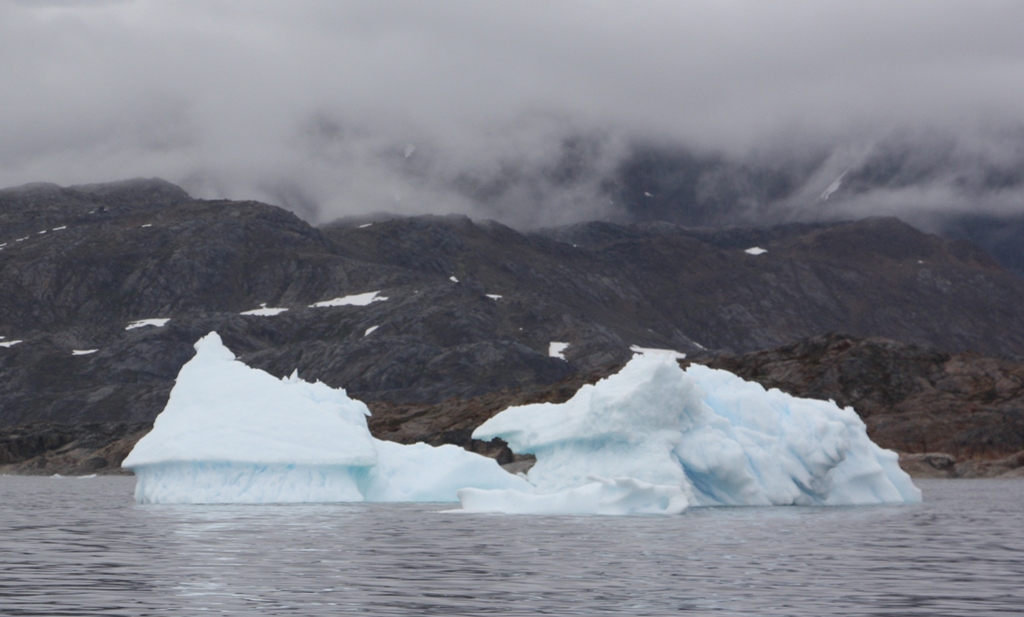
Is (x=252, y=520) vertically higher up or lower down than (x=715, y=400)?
lower down

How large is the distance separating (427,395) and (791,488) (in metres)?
127

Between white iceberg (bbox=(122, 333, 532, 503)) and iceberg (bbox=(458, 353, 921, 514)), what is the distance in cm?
523

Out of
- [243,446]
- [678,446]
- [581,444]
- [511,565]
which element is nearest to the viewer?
[511,565]

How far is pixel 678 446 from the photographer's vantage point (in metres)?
35.2

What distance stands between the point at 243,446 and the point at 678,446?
43.7ft

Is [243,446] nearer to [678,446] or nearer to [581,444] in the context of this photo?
[581,444]

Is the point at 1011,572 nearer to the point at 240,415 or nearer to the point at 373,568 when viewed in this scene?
the point at 373,568

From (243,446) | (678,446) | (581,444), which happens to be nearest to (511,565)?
(678,446)

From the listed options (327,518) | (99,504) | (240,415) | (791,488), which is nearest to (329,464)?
(240,415)

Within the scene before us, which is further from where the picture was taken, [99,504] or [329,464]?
[99,504]

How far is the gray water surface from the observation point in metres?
14.0

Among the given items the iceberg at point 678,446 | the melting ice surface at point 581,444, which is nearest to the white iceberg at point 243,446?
the melting ice surface at point 581,444

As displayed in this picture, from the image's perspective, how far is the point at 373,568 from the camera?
18203 millimetres

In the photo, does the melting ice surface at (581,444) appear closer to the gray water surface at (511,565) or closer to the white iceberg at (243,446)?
the white iceberg at (243,446)
